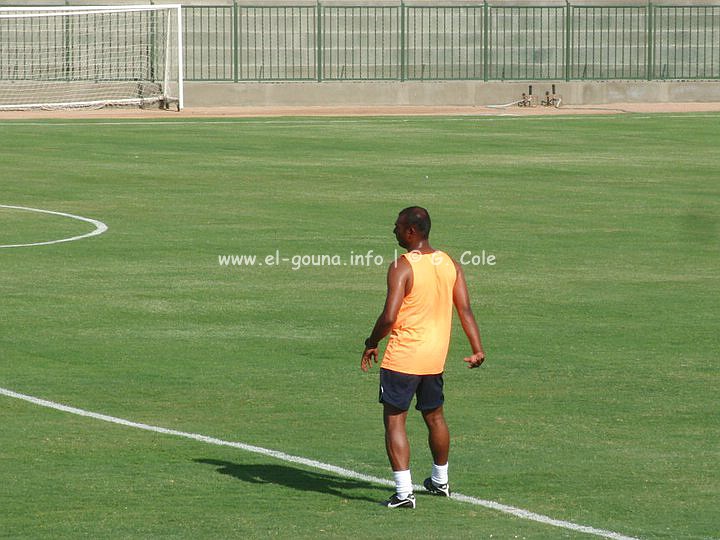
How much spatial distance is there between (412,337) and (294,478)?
4.96 feet

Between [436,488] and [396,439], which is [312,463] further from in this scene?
[396,439]

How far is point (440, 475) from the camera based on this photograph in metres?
9.91

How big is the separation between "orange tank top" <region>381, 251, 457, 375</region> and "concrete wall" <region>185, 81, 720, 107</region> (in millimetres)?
39073

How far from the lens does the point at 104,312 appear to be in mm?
16688

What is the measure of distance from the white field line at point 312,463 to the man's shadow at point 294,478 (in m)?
A: 0.11

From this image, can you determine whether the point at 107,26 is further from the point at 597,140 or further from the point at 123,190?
the point at 123,190

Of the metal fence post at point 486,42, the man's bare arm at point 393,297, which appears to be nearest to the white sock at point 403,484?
the man's bare arm at point 393,297

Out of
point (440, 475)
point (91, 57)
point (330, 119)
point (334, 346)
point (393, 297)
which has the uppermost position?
point (91, 57)

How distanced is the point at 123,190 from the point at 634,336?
1409 centimetres

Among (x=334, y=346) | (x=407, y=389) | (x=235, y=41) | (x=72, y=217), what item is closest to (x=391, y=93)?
(x=235, y=41)

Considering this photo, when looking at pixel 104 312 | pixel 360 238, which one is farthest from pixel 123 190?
pixel 104 312

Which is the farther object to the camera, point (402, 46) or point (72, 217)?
point (402, 46)

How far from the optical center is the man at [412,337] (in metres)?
9.61

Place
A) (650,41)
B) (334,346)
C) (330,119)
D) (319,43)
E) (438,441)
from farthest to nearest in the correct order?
(650,41) → (319,43) → (330,119) → (334,346) → (438,441)
